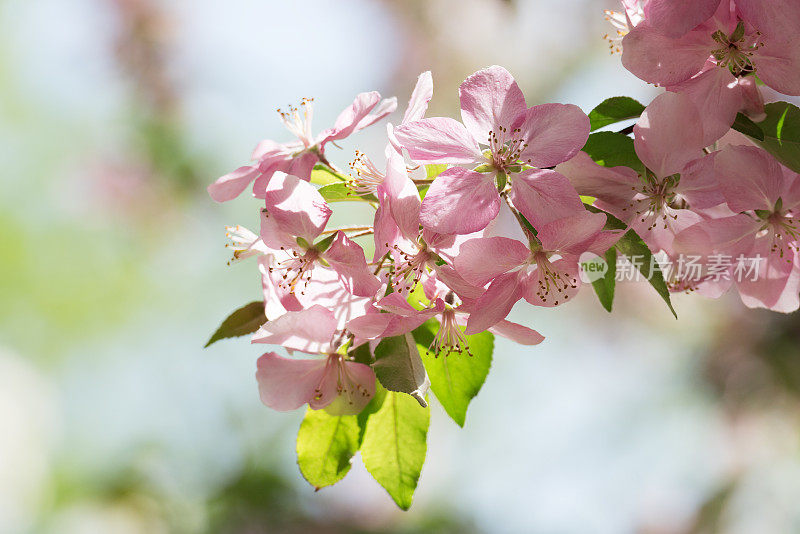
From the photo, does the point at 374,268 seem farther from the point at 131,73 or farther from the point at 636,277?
the point at 131,73

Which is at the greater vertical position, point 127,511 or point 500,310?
point 500,310

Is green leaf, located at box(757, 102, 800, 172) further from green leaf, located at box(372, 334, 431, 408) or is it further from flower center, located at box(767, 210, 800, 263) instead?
green leaf, located at box(372, 334, 431, 408)

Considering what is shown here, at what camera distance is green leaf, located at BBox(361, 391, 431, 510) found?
50cm

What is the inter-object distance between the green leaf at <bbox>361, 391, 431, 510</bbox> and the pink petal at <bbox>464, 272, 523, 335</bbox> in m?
0.12

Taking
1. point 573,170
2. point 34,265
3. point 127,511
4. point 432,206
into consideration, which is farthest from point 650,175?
point 34,265

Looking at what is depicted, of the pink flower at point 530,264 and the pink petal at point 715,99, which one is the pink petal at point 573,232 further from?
the pink petal at point 715,99

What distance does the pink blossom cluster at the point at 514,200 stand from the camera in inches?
16.9

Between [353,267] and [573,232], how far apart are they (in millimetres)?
146

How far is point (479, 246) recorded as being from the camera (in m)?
0.42

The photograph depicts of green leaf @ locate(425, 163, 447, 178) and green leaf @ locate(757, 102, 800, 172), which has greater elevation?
green leaf @ locate(757, 102, 800, 172)

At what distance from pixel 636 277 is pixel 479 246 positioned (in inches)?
7.3

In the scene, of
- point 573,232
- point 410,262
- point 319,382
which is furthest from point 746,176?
point 319,382

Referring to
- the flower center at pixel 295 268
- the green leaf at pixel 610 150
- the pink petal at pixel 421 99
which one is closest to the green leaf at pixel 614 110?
the green leaf at pixel 610 150

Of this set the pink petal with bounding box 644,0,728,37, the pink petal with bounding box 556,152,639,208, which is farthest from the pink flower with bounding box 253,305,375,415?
the pink petal with bounding box 644,0,728,37
